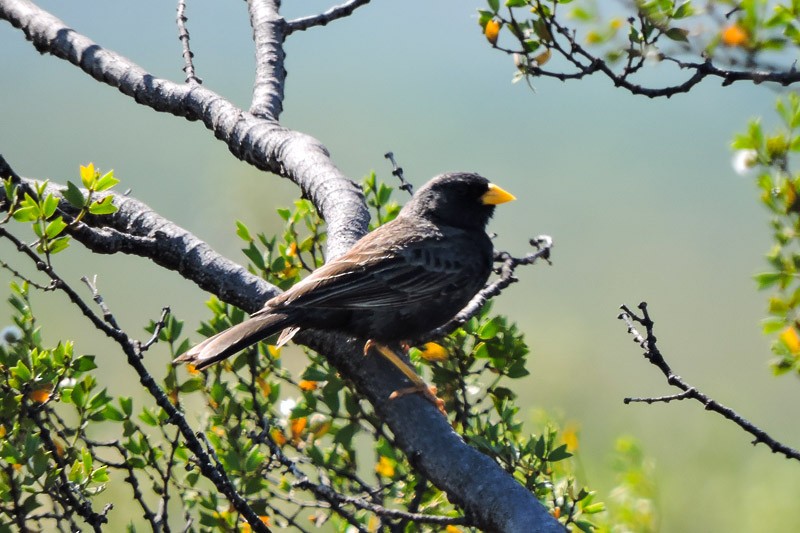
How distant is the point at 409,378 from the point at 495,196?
1.73m

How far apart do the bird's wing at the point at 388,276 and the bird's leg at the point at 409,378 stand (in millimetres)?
274

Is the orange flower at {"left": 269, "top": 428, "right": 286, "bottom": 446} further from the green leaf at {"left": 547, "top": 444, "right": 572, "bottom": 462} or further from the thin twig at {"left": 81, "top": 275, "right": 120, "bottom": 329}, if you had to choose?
the thin twig at {"left": 81, "top": 275, "right": 120, "bottom": 329}

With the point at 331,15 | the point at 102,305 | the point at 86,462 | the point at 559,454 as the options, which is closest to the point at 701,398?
the point at 559,454

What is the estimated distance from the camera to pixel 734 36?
3.01 m

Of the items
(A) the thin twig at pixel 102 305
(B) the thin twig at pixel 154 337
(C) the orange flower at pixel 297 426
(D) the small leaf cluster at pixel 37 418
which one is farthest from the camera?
(C) the orange flower at pixel 297 426

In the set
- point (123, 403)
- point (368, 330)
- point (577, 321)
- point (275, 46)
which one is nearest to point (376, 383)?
point (368, 330)

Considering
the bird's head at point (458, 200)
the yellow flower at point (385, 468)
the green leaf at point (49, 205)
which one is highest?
the bird's head at point (458, 200)

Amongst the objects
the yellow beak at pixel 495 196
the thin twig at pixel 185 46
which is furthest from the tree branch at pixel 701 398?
the thin twig at pixel 185 46

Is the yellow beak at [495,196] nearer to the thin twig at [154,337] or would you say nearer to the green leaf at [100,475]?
the thin twig at [154,337]

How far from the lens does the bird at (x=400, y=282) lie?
12.5 ft

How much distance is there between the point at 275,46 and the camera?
16.5 ft

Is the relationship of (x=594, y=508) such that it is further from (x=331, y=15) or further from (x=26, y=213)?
(x=331, y=15)

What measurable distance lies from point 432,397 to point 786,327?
1.41 metres

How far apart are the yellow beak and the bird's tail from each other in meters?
1.85
